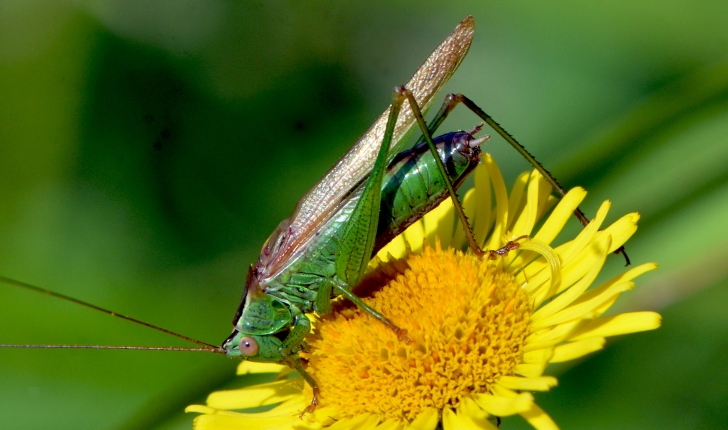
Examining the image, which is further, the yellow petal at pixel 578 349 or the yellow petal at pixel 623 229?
the yellow petal at pixel 623 229

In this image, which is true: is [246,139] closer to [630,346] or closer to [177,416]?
[177,416]

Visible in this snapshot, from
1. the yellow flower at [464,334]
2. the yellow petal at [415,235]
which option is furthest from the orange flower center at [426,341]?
the yellow petal at [415,235]

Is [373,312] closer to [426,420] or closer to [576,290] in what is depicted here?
[426,420]

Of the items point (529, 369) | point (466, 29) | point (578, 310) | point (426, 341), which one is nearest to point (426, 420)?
point (426, 341)

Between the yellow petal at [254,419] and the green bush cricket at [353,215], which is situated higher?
the green bush cricket at [353,215]

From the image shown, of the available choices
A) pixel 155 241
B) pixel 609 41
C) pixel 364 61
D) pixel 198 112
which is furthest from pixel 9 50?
pixel 609 41

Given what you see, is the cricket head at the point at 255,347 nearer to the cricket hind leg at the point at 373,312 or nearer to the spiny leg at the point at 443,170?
the cricket hind leg at the point at 373,312
